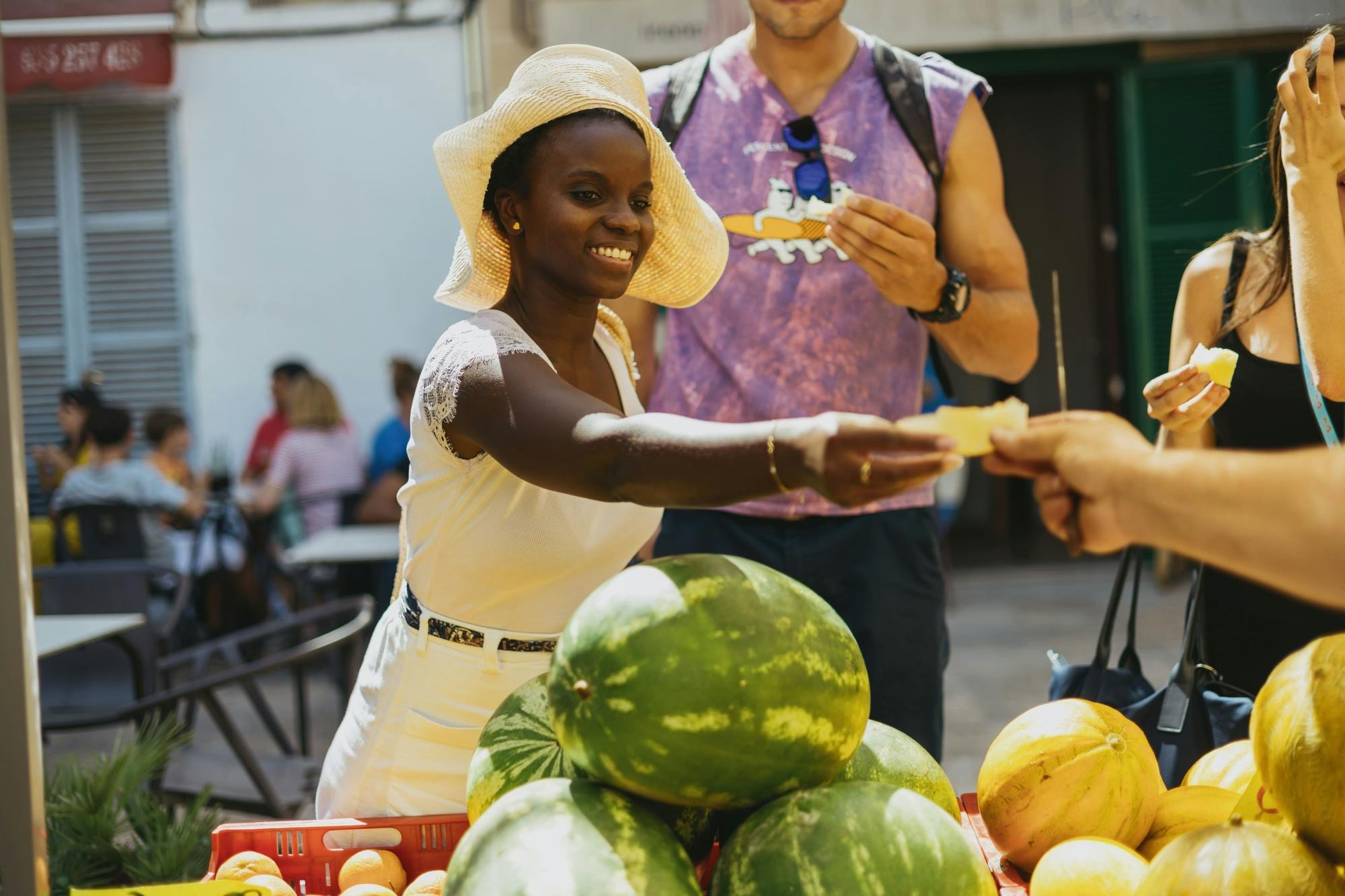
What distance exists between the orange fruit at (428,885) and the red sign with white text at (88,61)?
28.7 feet

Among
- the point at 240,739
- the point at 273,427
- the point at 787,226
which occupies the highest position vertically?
the point at 787,226

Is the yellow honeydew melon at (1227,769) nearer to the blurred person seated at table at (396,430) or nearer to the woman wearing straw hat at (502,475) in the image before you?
the woman wearing straw hat at (502,475)

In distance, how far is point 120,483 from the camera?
7.11m

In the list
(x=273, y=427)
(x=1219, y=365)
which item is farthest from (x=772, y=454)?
(x=273, y=427)

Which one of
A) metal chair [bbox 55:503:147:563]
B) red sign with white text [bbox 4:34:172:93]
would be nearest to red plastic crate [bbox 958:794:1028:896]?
metal chair [bbox 55:503:147:563]

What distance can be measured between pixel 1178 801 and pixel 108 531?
20.5 ft

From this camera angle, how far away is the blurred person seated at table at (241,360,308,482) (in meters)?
8.71

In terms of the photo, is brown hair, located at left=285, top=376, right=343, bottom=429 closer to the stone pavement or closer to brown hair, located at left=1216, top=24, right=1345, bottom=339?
the stone pavement

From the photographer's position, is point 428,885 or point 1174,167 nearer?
point 428,885

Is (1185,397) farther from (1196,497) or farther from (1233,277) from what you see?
(1196,497)

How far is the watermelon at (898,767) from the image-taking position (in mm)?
1445

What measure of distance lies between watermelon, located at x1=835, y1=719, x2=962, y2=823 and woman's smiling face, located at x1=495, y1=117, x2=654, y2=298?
2.27 ft

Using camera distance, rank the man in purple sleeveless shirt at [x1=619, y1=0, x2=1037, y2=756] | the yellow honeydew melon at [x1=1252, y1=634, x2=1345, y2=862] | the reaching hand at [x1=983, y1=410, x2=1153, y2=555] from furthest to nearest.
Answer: the man in purple sleeveless shirt at [x1=619, y1=0, x2=1037, y2=756] → the yellow honeydew melon at [x1=1252, y1=634, x2=1345, y2=862] → the reaching hand at [x1=983, y1=410, x2=1153, y2=555]

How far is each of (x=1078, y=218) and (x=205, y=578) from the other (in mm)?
6926
